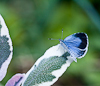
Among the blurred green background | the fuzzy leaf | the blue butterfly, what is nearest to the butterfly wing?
the blue butterfly

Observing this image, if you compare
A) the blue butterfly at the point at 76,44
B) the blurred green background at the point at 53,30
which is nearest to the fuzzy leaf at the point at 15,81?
the blue butterfly at the point at 76,44

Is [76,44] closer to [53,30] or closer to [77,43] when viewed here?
[77,43]

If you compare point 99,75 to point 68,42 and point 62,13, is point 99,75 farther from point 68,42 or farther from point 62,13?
point 68,42

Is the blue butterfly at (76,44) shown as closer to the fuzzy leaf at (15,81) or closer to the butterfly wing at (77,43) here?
the butterfly wing at (77,43)

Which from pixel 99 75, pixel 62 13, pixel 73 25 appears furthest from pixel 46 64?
pixel 62 13

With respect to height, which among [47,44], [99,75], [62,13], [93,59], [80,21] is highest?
[62,13]

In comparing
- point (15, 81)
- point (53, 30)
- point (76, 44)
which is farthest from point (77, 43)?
point (53, 30)
